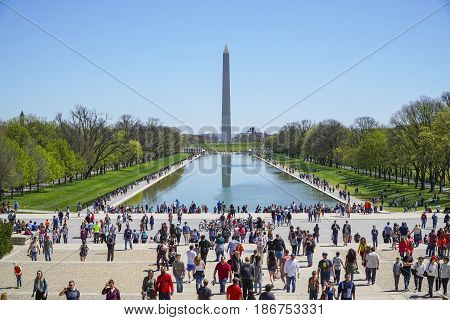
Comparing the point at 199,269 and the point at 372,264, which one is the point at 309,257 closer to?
the point at 372,264

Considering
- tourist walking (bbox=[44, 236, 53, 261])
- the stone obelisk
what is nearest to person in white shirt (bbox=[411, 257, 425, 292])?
tourist walking (bbox=[44, 236, 53, 261])

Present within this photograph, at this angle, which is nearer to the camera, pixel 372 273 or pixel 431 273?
pixel 431 273

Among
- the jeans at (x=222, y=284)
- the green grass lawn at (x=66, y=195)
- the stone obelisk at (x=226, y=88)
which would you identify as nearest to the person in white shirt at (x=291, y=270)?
the jeans at (x=222, y=284)

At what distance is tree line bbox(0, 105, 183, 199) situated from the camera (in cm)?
5066

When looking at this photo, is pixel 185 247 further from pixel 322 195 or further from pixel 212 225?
pixel 322 195

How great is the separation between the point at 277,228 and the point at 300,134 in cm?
11205

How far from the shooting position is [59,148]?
217ft

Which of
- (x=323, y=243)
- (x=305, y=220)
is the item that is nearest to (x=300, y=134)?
(x=305, y=220)

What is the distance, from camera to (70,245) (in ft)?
77.0

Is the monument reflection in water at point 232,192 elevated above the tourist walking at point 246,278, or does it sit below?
above

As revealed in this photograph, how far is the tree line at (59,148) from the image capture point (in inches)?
1994

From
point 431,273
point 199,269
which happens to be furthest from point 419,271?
point 199,269

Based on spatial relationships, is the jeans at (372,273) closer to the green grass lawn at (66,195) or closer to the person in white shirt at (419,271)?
the person in white shirt at (419,271)

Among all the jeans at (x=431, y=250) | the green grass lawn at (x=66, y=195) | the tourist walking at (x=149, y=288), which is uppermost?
the green grass lawn at (x=66, y=195)
